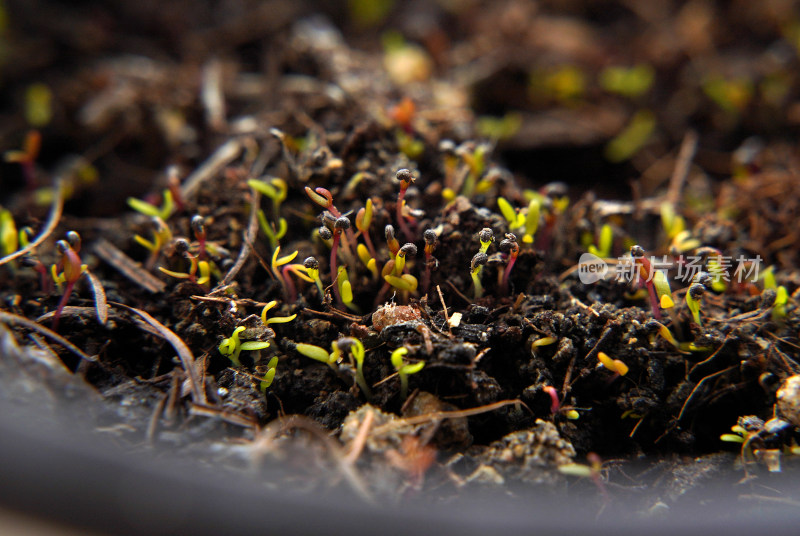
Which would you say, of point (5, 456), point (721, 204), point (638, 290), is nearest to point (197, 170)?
point (5, 456)

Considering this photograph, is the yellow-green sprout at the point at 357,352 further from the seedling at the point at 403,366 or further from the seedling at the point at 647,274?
the seedling at the point at 647,274

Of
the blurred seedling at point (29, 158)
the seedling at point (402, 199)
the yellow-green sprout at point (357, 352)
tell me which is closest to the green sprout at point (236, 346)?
the yellow-green sprout at point (357, 352)

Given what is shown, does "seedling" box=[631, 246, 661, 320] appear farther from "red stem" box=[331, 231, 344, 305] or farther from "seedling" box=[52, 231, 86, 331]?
"seedling" box=[52, 231, 86, 331]

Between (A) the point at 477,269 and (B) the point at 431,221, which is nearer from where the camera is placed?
(A) the point at 477,269

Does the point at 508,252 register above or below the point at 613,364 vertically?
above

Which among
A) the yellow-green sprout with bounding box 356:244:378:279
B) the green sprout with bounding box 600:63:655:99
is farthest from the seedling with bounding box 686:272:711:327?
the green sprout with bounding box 600:63:655:99

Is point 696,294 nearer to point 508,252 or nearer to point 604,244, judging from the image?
point 604,244

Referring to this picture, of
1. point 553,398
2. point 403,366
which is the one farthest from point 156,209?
point 553,398
